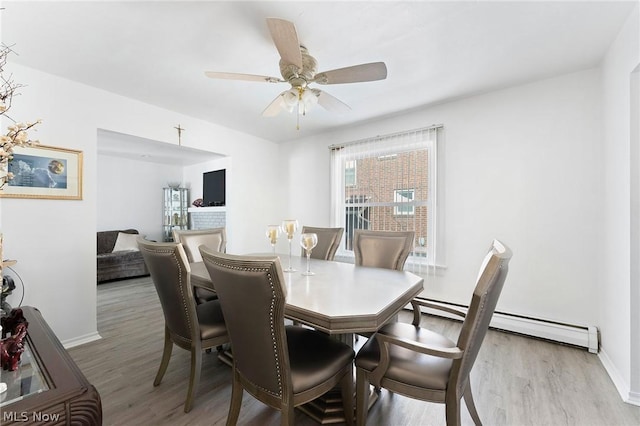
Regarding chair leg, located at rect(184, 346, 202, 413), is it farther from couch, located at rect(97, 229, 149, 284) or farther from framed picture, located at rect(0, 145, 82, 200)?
couch, located at rect(97, 229, 149, 284)

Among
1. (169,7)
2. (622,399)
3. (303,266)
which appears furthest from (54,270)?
(622,399)

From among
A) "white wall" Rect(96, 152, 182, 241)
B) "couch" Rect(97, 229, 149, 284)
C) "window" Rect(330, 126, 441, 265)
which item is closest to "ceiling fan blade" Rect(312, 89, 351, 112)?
"window" Rect(330, 126, 441, 265)

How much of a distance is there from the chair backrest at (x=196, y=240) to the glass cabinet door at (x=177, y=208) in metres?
3.67

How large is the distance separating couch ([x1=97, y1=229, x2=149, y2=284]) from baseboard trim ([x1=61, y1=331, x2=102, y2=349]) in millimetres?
2456

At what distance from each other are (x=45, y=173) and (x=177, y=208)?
3732mm

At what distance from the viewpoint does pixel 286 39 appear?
153 centimetres

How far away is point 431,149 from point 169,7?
288cm

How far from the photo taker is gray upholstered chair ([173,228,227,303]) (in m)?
2.48

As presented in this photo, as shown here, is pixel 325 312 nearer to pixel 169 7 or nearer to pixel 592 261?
pixel 169 7

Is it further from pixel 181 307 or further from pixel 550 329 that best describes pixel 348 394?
pixel 550 329

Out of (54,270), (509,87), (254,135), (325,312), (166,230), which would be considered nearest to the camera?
(325,312)

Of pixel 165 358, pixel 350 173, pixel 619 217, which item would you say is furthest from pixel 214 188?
pixel 619 217

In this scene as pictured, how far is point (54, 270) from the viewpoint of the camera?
251cm

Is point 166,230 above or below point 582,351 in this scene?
above
